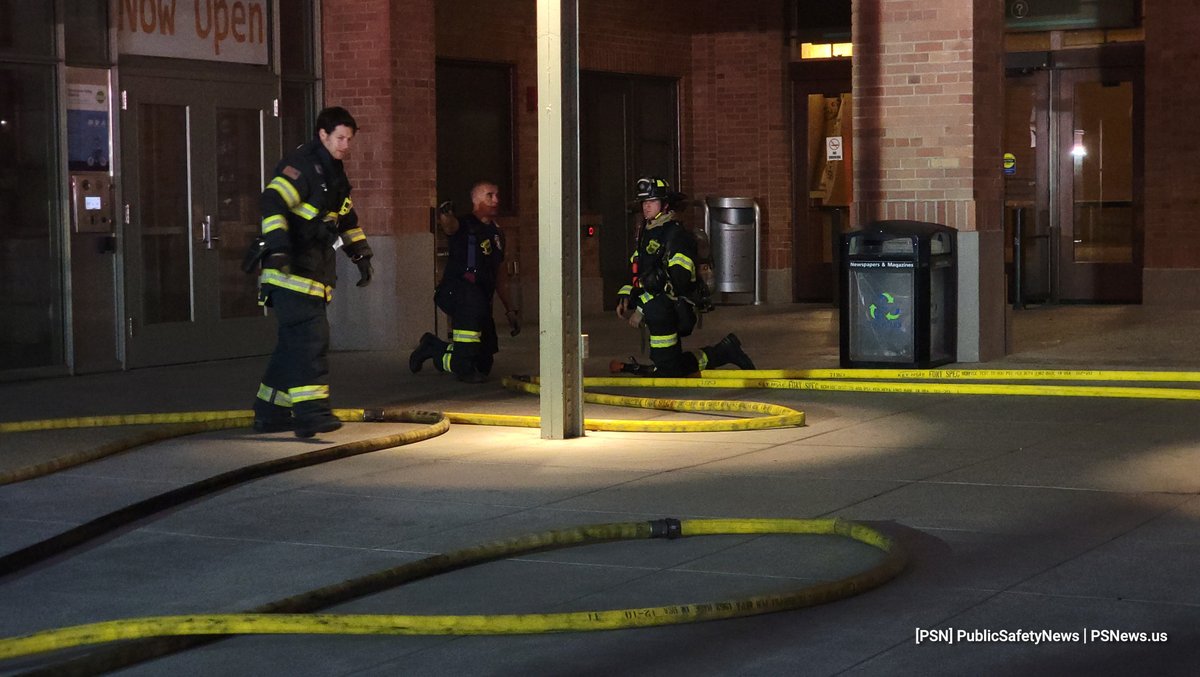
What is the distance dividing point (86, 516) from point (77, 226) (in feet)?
23.1

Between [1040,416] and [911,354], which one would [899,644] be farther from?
[911,354]

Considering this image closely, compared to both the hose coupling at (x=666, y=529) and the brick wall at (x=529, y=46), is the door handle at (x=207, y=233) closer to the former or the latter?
the brick wall at (x=529, y=46)

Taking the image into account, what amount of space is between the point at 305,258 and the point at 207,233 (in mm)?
5817

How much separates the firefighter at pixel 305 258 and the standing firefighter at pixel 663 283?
9.47ft

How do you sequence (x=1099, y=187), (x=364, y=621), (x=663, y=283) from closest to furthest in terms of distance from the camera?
(x=364, y=621) → (x=663, y=283) → (x=1099, y=187)

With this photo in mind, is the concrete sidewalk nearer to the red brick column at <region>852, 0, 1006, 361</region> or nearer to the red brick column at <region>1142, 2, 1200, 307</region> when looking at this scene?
the red brick column at <region>852, 0, 1006, 361</region>

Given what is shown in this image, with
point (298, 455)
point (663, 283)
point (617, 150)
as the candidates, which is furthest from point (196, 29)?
point (298, 455)

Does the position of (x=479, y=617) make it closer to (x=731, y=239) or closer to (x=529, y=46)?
(x=529, y=46)

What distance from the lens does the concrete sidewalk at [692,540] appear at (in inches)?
221

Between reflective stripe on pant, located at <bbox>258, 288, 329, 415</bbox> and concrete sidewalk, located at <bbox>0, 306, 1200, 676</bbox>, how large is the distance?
299 mm

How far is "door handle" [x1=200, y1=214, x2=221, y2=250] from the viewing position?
16.2 meters

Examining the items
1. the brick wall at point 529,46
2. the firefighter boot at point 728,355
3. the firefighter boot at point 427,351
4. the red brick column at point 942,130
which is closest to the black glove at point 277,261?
the firefighter boot at point 427,351

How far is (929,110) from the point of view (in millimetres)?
15055

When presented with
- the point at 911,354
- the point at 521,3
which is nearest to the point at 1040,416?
the point at 911,354
